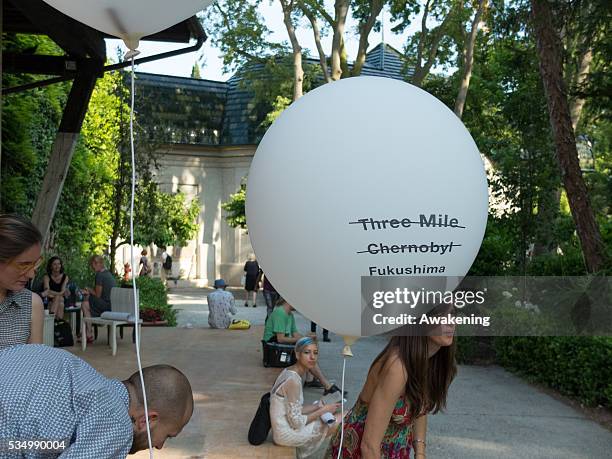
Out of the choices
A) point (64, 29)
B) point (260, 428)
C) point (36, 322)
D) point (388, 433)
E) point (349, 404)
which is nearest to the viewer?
point (36, 322)

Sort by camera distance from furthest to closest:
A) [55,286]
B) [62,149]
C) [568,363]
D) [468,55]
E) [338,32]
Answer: [468,55], [338,32], [55,286], [62,149], [568,363]

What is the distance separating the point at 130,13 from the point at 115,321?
7.50 meters

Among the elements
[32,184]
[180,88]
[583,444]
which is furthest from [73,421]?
[180,88]

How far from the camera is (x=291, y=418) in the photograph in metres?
5.13

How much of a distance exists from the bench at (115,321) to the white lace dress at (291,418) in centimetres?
460

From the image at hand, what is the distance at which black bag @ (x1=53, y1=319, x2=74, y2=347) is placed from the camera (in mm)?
9555

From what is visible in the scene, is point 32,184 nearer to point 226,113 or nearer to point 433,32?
point 433,32

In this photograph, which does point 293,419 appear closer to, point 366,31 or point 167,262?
point 366,31

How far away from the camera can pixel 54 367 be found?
149 cm

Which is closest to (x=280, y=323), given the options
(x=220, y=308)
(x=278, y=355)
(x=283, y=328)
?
(x=283, y=328)

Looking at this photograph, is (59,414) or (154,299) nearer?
(59,414)

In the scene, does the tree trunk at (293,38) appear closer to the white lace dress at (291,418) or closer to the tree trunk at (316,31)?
the tree trunk at (316,31)

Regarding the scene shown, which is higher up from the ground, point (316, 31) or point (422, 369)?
point (316, 31)

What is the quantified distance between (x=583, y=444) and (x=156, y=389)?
5.97 metres
